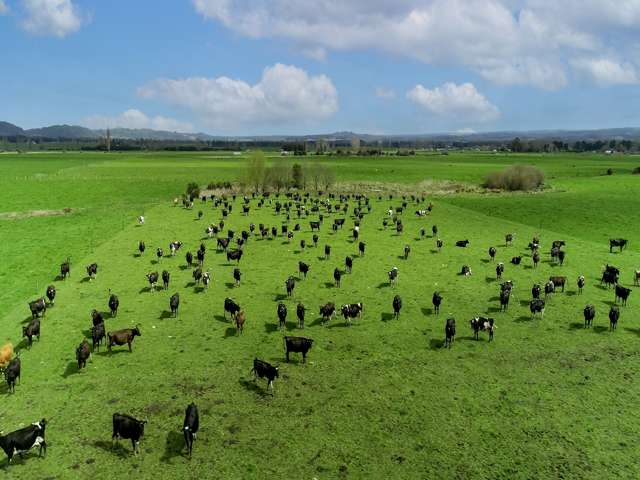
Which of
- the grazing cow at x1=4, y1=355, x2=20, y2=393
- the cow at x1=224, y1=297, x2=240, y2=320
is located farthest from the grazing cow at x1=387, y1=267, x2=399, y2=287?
the grazing cow at x1=4, y1=355, x2=20, y2=393

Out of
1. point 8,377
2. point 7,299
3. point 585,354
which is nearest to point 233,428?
point 8,377

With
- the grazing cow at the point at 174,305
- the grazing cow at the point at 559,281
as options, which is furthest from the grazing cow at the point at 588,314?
the grazing cow at the point at 174,305

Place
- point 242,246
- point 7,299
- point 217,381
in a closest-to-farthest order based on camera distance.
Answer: point 217,381
point 7,299
point 242,246

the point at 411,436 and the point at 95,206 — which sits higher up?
the point at 95,206

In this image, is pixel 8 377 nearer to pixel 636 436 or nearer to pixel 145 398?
pixel 145 398

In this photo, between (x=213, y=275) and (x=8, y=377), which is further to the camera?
(x=213, y=275)

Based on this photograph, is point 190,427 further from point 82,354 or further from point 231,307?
point 231,307

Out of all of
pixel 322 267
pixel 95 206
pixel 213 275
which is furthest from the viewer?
pixel 95 206
